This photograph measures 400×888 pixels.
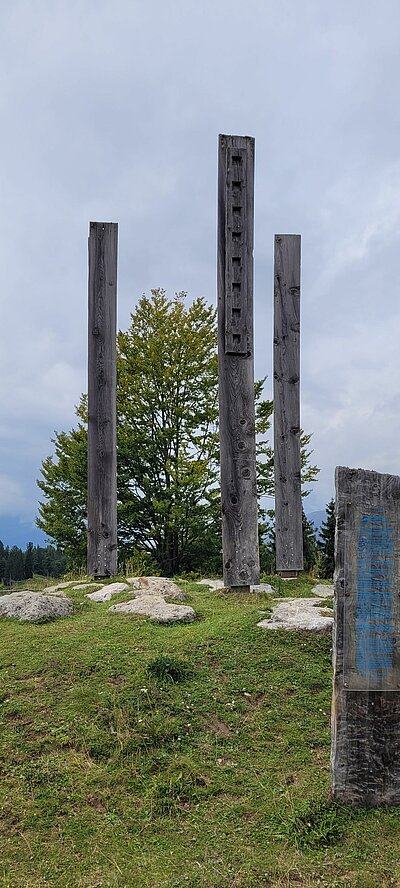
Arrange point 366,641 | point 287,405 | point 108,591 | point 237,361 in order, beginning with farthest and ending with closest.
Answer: point 287,405 < point 237,361 < point 108,591 < point 366,641

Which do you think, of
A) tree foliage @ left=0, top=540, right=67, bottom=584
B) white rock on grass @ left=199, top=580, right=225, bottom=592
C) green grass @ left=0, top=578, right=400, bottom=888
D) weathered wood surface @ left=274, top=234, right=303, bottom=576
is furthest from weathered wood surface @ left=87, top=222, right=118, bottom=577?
tree foliage @ left=0, top=540, right=67, bottom=584

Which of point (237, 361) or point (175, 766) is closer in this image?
point (175, 766)

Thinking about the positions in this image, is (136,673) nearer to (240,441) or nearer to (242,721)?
(242,721)

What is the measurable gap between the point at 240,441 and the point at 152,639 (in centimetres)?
293

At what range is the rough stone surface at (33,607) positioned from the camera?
6.97m

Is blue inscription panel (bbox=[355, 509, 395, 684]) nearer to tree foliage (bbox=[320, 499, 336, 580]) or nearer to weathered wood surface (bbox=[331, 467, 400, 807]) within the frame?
weathered wood surface (bbox=[331, 467, 400, 807])

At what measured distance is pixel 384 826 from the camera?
3889mm

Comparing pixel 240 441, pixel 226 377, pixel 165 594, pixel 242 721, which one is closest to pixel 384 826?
pixel 242 721

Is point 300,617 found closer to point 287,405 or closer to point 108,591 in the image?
point 108,591

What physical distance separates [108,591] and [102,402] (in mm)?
2606

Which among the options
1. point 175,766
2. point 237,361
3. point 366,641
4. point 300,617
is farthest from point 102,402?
point 366,641

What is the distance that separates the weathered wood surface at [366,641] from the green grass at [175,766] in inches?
8.8

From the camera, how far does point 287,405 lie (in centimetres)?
966

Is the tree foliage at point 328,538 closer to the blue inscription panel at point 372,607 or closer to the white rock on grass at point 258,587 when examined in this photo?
the white rock on grass at point 258,587
